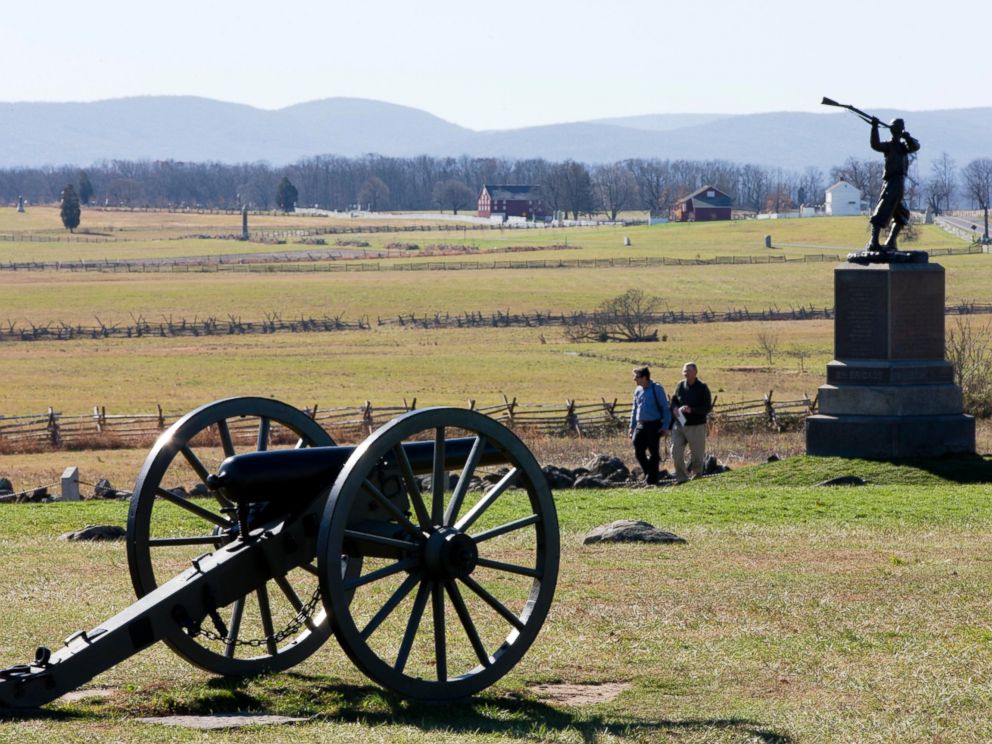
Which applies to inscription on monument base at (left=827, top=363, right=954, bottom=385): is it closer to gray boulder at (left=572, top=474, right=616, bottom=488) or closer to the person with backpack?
the person with backpack

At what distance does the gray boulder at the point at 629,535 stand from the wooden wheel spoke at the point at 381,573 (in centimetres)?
646

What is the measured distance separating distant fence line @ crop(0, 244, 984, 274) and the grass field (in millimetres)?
106265

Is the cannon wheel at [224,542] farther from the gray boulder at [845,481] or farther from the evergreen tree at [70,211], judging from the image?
the evergreen tree at [70,211]

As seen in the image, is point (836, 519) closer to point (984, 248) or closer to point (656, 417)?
point (656, 417)

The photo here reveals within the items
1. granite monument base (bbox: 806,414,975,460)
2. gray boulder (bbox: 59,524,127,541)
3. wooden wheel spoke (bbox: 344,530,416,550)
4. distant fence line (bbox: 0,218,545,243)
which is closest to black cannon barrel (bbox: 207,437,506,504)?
wooden wheel spoke (bbox: 344,530,416,550)

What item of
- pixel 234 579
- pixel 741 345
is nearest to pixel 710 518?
pixel 234 579

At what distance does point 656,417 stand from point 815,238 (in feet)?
452

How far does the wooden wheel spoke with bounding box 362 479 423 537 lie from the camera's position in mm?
7684

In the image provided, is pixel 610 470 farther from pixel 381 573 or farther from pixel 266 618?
pixel 381 573

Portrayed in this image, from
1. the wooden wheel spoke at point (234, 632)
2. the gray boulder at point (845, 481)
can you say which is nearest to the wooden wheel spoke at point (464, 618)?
the wooden wheel spoke at point (234, 632)

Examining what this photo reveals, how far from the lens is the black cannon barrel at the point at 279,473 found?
7781mm

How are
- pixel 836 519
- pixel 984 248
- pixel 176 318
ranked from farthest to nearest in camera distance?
pixel 984 248, pixel 176 318, pixel 836 519

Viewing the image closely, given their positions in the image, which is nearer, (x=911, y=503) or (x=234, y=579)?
(x=234, y=579)

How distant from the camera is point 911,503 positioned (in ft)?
58.6
